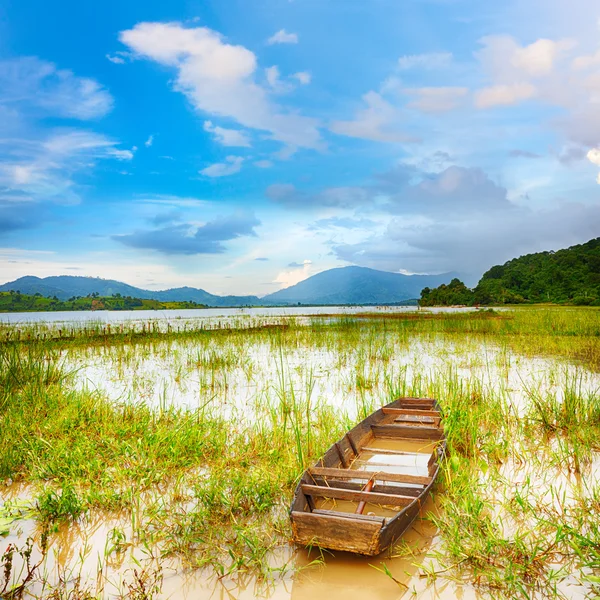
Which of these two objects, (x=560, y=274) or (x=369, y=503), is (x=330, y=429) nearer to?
(x=369, y=503)

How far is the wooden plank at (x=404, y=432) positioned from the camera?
18.5 ft

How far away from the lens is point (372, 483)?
13.5 ft

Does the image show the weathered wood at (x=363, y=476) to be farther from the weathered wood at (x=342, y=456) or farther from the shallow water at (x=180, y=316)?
the shallow water at (x=180, y=316)

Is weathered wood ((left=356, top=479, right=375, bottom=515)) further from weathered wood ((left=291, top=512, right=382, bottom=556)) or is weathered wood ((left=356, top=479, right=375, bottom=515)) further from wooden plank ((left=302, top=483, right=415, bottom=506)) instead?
weathered wood ((left=291, top=512, right=382, bottom=556))

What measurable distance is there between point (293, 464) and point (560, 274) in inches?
2688

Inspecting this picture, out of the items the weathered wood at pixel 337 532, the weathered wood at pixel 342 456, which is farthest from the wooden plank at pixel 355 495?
the weathered wood at pixel 342 456

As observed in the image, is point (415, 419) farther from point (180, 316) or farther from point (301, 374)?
point (180, 316)

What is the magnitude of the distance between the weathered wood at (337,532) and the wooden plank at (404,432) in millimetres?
2775

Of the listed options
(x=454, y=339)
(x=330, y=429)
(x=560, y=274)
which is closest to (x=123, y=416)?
(x=330, y=429)

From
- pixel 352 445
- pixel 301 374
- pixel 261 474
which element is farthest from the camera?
pixel 301 374

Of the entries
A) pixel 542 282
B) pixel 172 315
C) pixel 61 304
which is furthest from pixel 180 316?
pixel 61 304

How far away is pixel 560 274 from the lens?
62.0 meters

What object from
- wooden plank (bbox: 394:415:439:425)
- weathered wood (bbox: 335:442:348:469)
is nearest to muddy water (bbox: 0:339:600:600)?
weathered wood (bbox: 335:442:348:469)

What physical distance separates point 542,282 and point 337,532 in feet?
227
